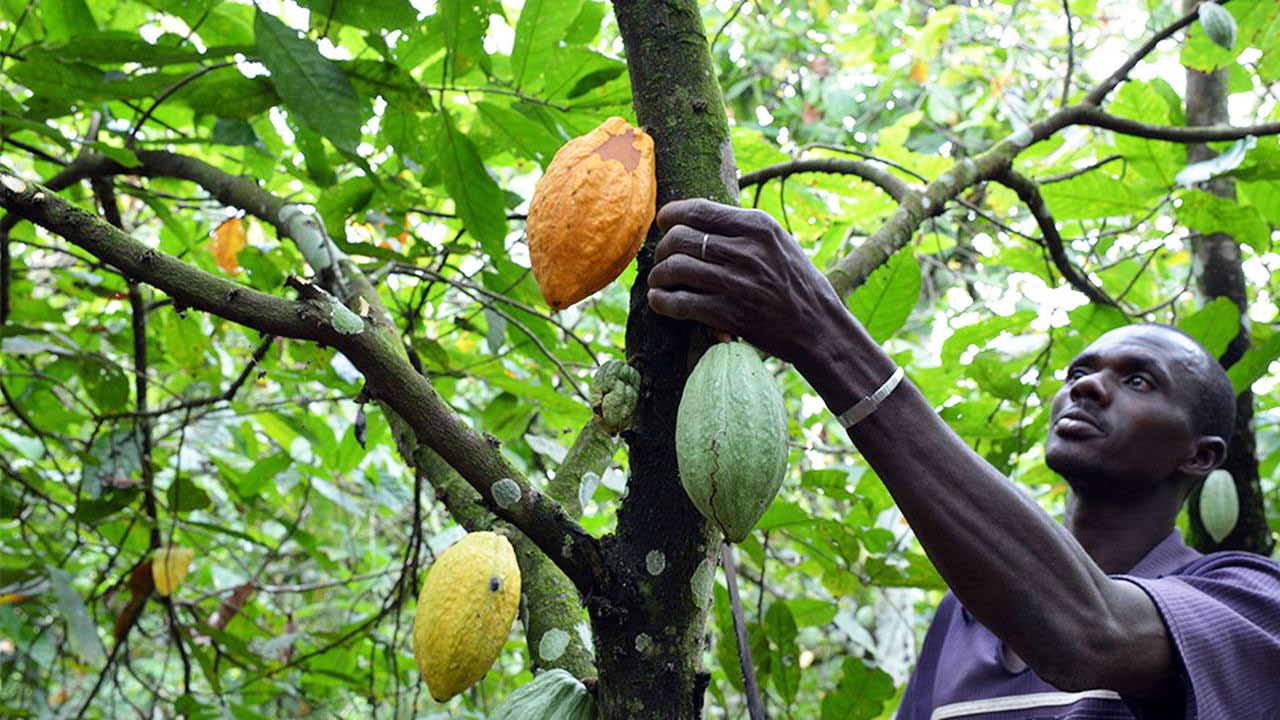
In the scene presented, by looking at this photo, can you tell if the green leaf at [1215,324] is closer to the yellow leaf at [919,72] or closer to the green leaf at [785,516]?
the green leaf at [785,516]

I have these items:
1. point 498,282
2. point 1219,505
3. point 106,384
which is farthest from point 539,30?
point 1219,505

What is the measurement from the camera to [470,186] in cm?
147

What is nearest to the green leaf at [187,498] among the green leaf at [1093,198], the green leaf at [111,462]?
the green leaf at [111,462]

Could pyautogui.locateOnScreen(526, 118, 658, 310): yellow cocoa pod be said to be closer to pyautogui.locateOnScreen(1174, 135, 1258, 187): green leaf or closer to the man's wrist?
the man's wrist

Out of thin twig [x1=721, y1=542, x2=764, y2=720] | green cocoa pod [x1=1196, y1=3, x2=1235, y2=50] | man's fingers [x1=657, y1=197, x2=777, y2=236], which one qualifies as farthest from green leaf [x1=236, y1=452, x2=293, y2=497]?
green cocoa pod [x1=1196, y1=3, x2=1235, y2=50]

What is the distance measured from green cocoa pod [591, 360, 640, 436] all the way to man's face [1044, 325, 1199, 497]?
3.60 feet

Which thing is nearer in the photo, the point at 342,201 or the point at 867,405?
the point at 867,405

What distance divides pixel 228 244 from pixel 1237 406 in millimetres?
2174

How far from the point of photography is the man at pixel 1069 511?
87cm

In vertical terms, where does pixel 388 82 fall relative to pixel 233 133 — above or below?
below

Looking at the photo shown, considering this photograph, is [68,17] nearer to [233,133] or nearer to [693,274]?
[233,133]

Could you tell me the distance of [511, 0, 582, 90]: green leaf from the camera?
1468mm

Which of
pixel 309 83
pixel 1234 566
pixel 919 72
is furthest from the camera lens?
pixel 919 72

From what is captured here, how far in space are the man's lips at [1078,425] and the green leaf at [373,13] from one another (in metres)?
1.21
